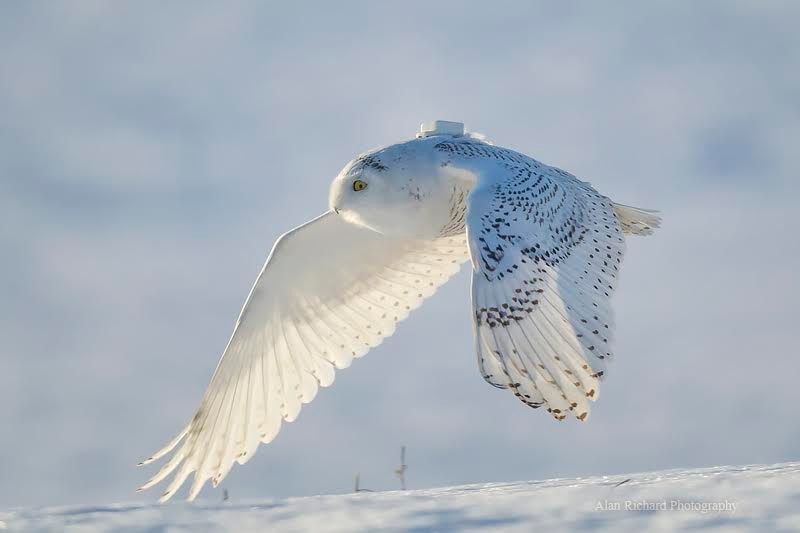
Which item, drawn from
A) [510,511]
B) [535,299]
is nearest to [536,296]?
[535,299]

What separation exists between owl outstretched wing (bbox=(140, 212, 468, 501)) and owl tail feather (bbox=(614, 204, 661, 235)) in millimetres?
1281

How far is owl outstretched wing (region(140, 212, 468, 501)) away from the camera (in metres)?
7.34

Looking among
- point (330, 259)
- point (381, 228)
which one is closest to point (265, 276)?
point (330, 259)

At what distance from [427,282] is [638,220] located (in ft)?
5.71

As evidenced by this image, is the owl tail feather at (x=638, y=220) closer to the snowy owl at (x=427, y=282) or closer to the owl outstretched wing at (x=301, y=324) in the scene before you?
the snowy owl at (x=427, y=282)

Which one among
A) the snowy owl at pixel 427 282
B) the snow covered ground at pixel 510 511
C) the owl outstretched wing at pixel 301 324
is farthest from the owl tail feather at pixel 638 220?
the snow covered ground at pixel 510 511

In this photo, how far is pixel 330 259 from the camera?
7734 mm

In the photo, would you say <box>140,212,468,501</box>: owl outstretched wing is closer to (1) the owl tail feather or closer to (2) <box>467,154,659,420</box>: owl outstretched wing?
(1) the owl tail feather

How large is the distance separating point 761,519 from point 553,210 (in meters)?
2.91

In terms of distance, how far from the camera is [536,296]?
505cm

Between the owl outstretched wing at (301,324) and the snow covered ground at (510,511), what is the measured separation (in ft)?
10.3

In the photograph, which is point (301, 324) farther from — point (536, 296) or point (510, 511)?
point (510, 511)

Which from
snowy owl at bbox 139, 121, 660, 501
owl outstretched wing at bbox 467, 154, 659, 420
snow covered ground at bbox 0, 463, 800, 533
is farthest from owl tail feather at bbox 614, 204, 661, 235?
snow covered ground at bbox 0, 463, 800, 533

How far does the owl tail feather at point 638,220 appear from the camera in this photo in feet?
25.8
